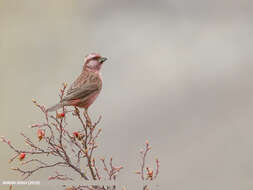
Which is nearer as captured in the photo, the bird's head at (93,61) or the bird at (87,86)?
the bird at (87,86)

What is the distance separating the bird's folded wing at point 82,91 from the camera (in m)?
3.10

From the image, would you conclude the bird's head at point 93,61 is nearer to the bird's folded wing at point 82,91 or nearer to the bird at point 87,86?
the bird at point 87,86

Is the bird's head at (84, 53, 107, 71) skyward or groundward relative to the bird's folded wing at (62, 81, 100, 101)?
skyward

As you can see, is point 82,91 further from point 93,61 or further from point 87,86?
point 93,61

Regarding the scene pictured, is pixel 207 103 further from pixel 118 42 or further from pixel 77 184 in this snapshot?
pixel 77 184

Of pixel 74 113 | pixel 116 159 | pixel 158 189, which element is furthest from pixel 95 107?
pixel 158 189

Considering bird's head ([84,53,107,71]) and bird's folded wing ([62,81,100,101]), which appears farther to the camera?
bird's head ([84,53,107,71])

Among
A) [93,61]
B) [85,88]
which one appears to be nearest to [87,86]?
[85,88]

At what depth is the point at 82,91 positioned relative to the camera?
3180 mm

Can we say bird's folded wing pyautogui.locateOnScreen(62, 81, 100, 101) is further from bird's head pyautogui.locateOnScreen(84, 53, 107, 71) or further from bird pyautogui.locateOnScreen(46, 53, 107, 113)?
bird's head pyautogui.locateOnScreen(84, 53, 107, 71)

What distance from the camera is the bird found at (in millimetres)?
3104

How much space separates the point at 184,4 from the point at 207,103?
7.04ft

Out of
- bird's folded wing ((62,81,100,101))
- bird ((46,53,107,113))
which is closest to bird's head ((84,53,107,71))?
bird ((46,53,107,113))

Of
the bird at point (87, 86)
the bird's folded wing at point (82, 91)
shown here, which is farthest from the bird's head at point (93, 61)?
the bird's folded wing at point (82, 91)
